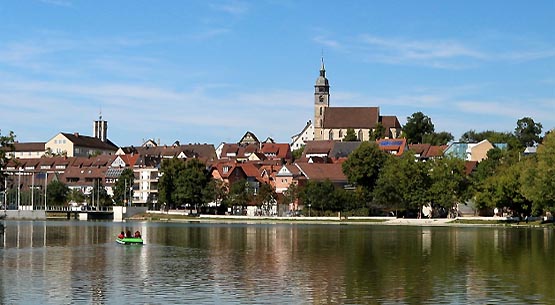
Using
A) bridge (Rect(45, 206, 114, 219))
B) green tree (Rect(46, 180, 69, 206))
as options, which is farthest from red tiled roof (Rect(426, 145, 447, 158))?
green tree (Rect(46, 180, 69, 206))

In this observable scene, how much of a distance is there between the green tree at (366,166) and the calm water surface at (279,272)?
228 ft

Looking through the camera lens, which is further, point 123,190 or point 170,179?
point 123,190

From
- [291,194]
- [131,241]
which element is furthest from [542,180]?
[291,194]

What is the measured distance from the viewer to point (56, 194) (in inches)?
6964

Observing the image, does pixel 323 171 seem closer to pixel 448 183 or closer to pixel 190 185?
pixel 190 185

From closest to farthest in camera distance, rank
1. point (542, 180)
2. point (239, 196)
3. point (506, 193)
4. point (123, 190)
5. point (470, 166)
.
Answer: point (542, 180) < point (506, 193) < point (239, 196) < point (470, 166) < point (123, 190)

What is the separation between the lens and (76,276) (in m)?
43.7

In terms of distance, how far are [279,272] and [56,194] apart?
448 feet

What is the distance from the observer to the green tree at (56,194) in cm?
17600

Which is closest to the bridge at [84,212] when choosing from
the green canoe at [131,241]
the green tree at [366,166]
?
the green tree at [366,166]

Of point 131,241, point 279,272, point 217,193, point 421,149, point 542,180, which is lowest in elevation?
point 279,272

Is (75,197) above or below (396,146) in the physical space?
below

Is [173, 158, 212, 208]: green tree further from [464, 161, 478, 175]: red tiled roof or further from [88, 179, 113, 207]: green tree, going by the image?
[464, 161, 478, 175]: red tiled roof

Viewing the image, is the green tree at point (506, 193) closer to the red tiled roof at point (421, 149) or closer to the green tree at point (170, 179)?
the green tree at point (170, 179)
